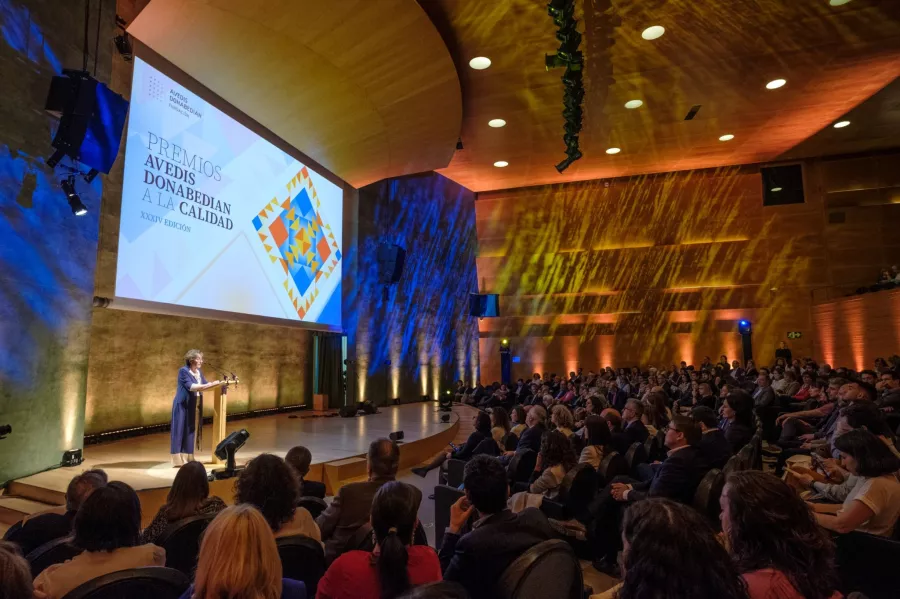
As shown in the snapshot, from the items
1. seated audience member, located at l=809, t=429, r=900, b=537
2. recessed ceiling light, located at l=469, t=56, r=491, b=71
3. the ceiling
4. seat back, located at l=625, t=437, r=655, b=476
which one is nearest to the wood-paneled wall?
the ceiling

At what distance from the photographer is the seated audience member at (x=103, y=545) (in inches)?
60.2

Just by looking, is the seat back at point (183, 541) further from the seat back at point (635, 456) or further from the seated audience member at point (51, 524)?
the seat back at point (635, 456)

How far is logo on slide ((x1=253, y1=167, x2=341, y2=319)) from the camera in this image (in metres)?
8.27

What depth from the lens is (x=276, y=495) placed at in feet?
6.37

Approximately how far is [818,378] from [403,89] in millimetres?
7194

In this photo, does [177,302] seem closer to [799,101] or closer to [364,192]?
[364,192]

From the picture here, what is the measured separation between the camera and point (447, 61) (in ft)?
24.1

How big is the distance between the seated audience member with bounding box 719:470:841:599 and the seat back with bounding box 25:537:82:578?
84.2 inches

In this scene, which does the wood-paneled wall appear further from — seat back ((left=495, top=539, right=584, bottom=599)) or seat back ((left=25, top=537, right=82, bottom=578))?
seat back ((left=25, top=537, right=82, bottom=578))

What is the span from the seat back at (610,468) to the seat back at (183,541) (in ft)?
7.83

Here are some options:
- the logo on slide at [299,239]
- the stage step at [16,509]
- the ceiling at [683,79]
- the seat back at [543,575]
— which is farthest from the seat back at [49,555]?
the ceiling at [683,79]

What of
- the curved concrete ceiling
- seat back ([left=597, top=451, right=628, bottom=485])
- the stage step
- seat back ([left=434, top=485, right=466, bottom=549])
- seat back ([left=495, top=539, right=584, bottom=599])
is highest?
the curved concrete ceiling

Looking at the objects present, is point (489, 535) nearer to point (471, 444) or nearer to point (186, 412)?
point (471, 444)

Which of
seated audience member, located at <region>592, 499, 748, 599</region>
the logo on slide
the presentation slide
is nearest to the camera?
seated audience member, located at <region>592, 499, 748, 599</region>
